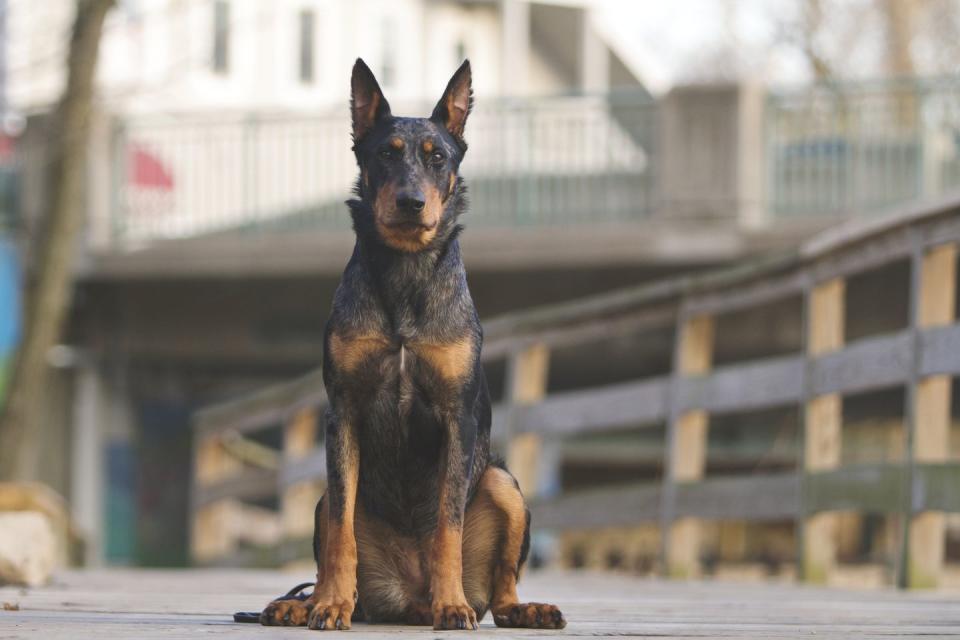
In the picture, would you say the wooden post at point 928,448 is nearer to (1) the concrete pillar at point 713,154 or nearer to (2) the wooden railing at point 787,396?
(2) the wooden railing at point 787,396

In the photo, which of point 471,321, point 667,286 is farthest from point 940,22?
point 471,321

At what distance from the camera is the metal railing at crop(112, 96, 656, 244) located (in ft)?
60.0

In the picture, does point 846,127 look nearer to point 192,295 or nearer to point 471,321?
point 192,295

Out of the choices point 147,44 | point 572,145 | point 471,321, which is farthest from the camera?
point 147,44

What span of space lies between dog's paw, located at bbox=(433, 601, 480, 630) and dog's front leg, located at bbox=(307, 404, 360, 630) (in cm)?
20

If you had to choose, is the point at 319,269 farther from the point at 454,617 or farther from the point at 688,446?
the point at 454,617

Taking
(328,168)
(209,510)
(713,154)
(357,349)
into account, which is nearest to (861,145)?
(713,154)

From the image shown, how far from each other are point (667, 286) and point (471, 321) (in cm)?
466

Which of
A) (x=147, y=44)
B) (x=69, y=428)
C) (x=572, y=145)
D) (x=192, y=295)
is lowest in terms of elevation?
(x=69, y=428)

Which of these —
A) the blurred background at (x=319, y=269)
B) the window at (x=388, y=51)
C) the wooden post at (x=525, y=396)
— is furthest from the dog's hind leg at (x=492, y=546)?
the window at (x=388, y=51)

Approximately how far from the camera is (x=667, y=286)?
914 cm

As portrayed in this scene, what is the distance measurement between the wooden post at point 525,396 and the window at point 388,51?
64.0 ft

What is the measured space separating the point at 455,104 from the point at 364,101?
0.24 m

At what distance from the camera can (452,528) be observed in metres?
4.48
